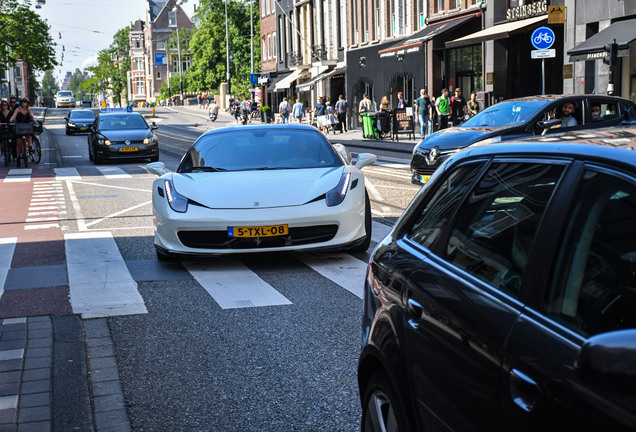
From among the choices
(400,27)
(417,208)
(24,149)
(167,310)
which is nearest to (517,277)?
(417,208)

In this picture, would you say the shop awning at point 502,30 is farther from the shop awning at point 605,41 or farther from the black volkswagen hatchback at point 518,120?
the black volkswagen hatchback at point 518,120

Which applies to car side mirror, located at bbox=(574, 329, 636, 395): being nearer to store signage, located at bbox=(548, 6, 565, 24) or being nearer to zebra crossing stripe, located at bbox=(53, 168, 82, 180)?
zebra crossing stripe, located at bbox=(53, 168, 82, 180)

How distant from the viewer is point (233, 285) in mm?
7910

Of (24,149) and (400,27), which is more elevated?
(400,27)

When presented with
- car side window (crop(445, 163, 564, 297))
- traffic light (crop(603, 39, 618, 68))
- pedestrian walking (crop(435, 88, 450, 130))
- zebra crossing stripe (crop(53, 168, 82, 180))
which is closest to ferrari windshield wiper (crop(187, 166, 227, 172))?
car side window (crop(445, 163, 564, 297))

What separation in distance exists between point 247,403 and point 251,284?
127 inches

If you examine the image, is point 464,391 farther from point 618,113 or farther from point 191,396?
point 618,113

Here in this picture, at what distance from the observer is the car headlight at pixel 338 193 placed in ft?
28.3

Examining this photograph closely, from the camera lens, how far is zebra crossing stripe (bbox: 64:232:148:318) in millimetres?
7078

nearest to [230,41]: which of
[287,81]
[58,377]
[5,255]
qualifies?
[287,81]

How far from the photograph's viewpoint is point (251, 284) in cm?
793

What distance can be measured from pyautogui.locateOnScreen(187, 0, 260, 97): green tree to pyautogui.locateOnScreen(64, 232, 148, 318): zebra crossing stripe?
8045 cm

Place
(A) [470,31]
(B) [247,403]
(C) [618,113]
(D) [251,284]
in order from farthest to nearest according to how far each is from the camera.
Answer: (A) [470,31], (C) [618,113], (D) [251,284], (B) [247,403]

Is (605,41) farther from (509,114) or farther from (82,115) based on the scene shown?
(82,115)
